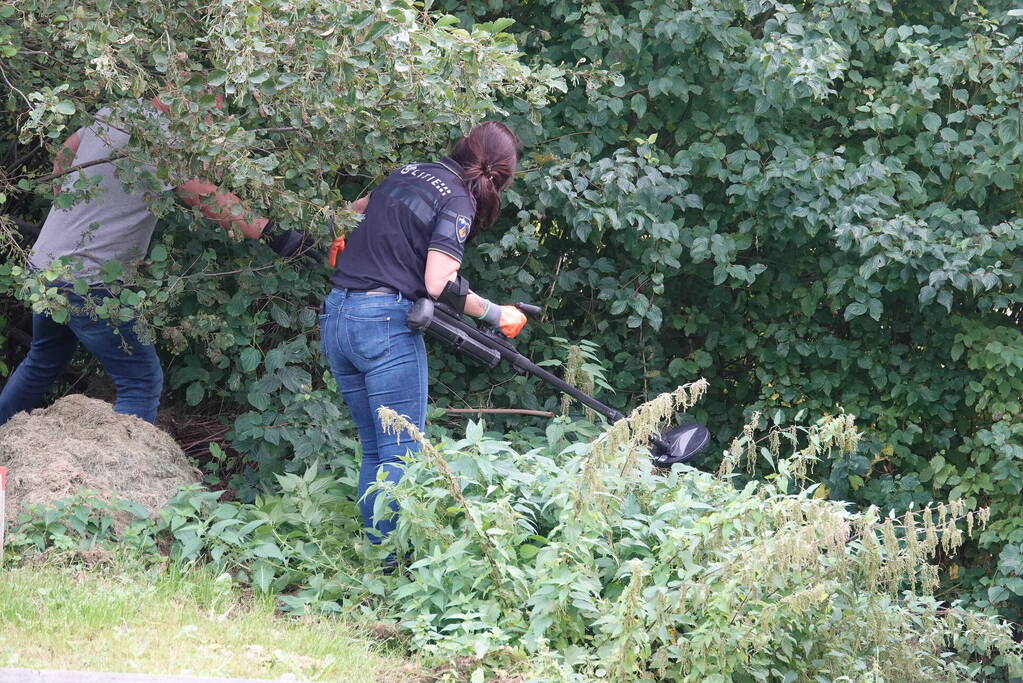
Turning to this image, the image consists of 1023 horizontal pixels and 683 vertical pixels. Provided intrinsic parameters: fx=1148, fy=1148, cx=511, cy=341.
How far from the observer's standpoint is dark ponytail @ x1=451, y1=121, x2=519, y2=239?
4496 mm

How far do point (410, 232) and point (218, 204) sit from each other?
0.81 metres

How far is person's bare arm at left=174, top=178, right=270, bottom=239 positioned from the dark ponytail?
859 millimetres

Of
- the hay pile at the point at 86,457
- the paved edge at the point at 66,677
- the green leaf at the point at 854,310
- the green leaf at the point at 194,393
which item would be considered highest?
the green leaf at the point at 854,310

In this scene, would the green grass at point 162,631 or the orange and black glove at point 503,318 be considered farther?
the orange and black glove at point 503,318

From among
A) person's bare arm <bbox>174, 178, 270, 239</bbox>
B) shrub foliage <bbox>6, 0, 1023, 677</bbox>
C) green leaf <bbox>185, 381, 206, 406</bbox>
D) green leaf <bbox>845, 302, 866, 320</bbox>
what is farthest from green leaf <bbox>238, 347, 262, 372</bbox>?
green leaf <bbox>845, 302, 866, 320</bbox>

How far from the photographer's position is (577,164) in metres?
6.09

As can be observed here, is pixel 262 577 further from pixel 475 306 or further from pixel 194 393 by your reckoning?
pixel 194 393

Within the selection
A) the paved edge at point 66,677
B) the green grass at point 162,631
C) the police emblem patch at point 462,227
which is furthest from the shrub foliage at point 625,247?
the paved edge at point 66,677

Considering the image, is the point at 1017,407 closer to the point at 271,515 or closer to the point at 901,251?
the point at 901,251

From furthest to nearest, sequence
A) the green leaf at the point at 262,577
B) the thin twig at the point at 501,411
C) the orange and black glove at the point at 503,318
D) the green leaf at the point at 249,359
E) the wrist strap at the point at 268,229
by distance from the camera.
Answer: the thin twig at the point at 501,411 → the green leaf at the point at 249,359 → the wrist strap at the point at 268,229 → the orange and black glove at the point at 503,318 → the green leaf at the point at 262,577

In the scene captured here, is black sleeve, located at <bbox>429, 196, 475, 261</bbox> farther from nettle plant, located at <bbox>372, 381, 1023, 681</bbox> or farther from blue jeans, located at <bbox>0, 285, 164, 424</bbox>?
blue jeans, located at <bbox>0, 285, 164, 424</bbox>

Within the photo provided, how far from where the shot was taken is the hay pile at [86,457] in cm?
459

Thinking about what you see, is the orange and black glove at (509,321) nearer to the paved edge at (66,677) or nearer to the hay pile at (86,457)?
the hay pile at (86,457)

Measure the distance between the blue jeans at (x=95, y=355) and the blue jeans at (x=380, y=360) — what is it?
0.97 m
